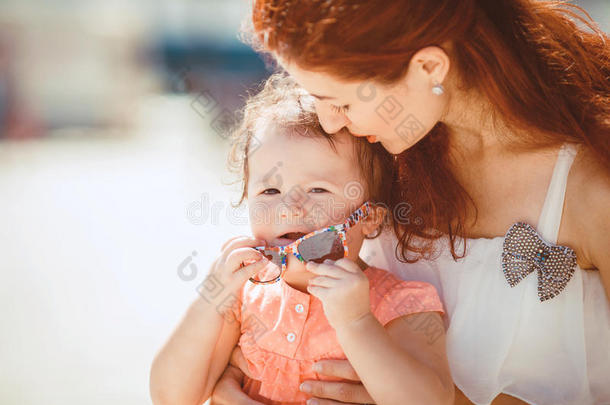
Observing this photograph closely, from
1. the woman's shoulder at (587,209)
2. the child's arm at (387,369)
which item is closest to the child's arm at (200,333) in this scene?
the child's arm at (387,369)

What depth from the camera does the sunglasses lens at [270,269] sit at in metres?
1.75

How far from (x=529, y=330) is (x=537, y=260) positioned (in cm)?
23

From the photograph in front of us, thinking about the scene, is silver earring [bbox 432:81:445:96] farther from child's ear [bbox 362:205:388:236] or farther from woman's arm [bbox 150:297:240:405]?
woman's arm [bbox 150:297:240:405]

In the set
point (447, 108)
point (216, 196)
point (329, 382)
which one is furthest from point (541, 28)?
point (216, 196)

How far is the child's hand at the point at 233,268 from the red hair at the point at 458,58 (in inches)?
21.5

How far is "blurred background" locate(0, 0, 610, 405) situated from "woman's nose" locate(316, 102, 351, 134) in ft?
1.33

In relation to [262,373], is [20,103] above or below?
above

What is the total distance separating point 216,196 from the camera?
556 cm

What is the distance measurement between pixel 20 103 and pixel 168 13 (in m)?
3.86

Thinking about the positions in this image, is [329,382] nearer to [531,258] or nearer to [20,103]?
[531,258]

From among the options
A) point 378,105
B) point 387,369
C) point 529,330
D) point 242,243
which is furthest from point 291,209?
point 529,330

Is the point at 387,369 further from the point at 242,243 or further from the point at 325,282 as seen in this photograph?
the point at 242,243

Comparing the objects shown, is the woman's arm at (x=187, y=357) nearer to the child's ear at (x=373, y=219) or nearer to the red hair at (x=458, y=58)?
the child's ear at (x=373, y=219)

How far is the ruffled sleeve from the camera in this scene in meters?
1.81
